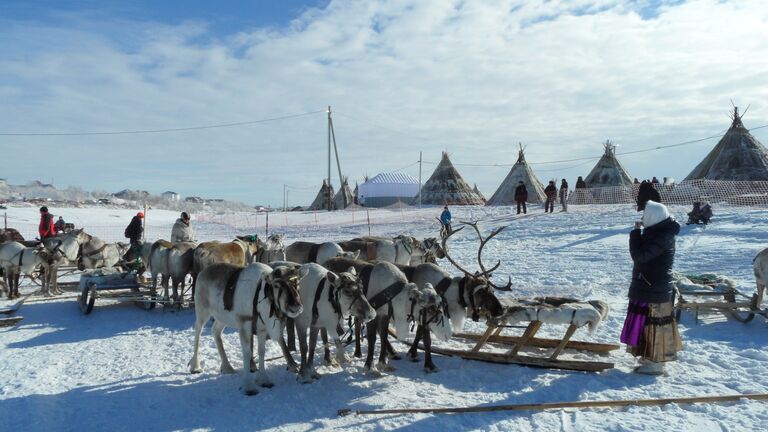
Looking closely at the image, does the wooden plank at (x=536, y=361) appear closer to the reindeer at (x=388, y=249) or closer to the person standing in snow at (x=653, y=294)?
the person standing in snow at (x=653, y=294)

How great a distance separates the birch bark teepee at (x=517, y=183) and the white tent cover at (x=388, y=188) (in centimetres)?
1315

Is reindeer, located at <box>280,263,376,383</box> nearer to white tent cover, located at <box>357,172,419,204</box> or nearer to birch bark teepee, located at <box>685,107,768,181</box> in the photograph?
birch bark teepee, located at <box>685,107,768,181</box>

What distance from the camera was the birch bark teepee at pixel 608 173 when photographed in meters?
37.5

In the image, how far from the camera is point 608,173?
37.8m

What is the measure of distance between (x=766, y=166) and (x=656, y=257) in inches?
1200

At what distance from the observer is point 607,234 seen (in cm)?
1898

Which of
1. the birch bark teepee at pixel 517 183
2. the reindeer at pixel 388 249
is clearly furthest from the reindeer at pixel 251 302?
the birch bark teepee at pixel 517 183

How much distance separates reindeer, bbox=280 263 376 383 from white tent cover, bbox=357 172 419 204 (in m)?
43.5

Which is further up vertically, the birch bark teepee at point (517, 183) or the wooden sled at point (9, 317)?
the birch bark teepee at point (517, 183)

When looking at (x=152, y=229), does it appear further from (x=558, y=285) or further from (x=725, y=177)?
(x=725, y=177)

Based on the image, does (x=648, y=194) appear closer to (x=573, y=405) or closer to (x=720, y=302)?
(x=720, y=302)

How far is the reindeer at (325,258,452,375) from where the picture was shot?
666 centimetres

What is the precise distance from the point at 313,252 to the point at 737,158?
2968 centimetres

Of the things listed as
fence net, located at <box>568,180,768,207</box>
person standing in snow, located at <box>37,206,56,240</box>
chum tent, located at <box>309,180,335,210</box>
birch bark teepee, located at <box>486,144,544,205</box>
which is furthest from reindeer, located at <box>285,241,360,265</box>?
chum tent, located at <box>309,180,335,210</box>
